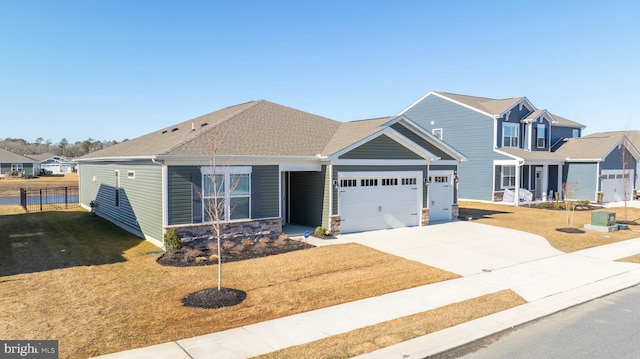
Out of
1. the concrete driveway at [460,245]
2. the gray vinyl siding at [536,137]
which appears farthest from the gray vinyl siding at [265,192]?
the gray vinyl siding at [536,137]

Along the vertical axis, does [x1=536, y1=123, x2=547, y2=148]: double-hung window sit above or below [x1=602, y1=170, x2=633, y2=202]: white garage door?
above

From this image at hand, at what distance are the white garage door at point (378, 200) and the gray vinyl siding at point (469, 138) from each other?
44.1 ft

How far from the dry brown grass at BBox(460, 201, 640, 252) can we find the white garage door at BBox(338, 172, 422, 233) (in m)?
4.59

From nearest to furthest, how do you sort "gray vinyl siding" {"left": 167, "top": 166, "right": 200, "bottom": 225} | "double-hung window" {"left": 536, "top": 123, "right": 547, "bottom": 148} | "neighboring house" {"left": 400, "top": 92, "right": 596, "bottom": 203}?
"gray vinyl siding" {"left": 167, "top": 166, "right": 200, "bottom": 225} → "neighboring house" {"left": 400, "top": 92, "right": 596, "bottom": 203} → "double-hung window" {"left": 536, "top": 123, "right": 547, "bottom": 148}

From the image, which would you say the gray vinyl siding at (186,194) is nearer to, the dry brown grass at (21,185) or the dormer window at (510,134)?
the dormer window at (510,134)

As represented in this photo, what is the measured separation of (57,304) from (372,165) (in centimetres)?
1251

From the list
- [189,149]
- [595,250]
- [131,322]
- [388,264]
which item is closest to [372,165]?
[388,264]

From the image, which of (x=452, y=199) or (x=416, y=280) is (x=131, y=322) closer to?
(x=416, y=280)

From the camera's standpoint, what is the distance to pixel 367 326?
779 cm

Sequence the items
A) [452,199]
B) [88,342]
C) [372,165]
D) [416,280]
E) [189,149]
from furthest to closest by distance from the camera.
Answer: [452,199]
[372,165]
[189,149]
[416,280]
[88,342]

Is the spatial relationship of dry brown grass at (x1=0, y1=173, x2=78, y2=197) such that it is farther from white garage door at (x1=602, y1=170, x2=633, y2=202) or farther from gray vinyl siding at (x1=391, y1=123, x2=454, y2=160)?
white garage door at (x1=602, y1=170, x2=633, y2=202)

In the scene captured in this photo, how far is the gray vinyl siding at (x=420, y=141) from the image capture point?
19719mm

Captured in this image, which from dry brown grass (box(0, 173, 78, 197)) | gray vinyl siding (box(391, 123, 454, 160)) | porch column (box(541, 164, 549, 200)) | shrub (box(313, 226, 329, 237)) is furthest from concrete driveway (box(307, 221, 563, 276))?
dry brown grass (box(0, 173, 78, 197))

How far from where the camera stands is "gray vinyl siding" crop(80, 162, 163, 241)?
1467 centimetres
